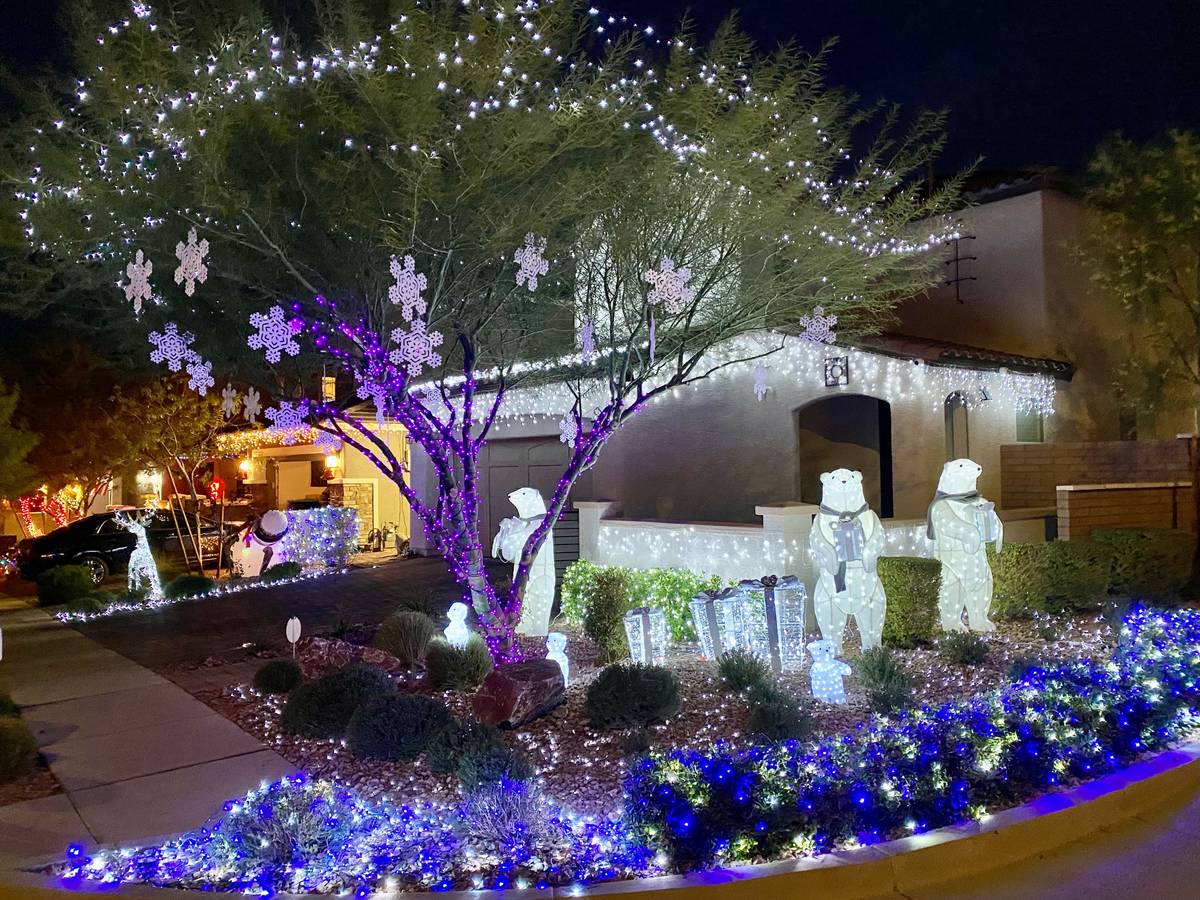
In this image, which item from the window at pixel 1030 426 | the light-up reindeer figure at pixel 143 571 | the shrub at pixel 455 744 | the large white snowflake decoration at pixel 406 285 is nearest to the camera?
the shrub at pixel 455 744

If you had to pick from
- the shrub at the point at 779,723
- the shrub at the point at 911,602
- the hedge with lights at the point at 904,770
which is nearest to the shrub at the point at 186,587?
the shrub at the point at 911,602

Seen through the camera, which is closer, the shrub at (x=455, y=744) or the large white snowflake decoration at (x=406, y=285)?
the shrub at (x=455, y=744)

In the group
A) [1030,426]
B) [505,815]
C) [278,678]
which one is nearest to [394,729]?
[505,815]

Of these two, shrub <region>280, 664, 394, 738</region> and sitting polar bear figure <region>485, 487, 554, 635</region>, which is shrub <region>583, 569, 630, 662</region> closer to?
sitting polar bear figure <region>485, 487, 554, 635</region>

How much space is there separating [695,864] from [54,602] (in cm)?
1440

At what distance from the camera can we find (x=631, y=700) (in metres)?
6.50

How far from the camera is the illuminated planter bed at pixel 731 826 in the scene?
168 inches

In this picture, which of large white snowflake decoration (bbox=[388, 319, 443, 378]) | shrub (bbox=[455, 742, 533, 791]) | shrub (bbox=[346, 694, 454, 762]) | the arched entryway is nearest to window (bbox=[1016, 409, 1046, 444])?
the arched entryway

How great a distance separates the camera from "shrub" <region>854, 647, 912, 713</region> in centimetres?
649

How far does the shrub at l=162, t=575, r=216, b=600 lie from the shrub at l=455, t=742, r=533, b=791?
1106 centimetres

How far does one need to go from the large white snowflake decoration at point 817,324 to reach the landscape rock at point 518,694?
475 centimetres

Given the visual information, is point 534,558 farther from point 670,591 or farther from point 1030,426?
point 1030,426

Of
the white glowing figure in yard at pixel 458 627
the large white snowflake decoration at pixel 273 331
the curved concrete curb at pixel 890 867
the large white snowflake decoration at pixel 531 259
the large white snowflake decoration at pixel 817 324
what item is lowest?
the curved concrete curb at pixel 890 867

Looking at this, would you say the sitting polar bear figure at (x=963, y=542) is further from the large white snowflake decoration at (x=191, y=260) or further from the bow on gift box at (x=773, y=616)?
the large white snowflake decoration at (x=191, y=260)
